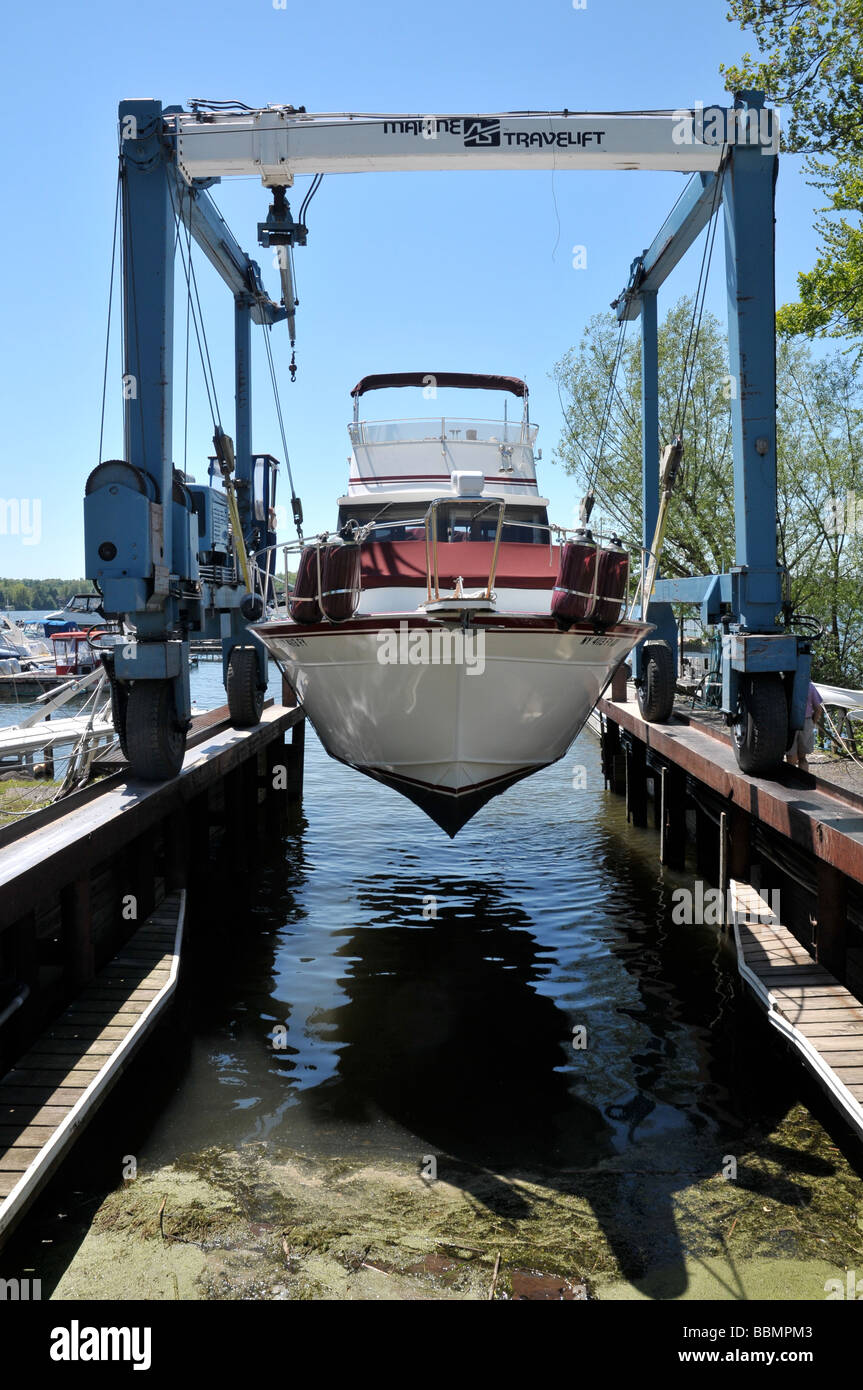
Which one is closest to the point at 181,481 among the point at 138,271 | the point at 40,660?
the point at 138,271

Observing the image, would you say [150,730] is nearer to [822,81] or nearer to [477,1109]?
[477,1109]

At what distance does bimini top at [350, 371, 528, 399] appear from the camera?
12344 millimetres

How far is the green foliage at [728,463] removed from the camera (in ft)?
64.4

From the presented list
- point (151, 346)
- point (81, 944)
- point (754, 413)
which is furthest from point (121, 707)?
point (754, 413)

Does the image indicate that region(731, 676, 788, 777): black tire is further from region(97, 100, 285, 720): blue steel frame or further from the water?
region(97, 100, 285, 720): blue steel frame

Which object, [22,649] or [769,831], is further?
[22,649]

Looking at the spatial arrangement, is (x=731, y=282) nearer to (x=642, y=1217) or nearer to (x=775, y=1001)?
(x=775, y=1001)

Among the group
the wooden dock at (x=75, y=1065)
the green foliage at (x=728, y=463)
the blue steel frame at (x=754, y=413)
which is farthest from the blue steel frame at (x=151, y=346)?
the green foliage at (x=728, y=463)

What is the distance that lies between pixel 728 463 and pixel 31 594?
17766cm

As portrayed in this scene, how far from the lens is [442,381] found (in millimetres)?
12438

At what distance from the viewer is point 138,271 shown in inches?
304

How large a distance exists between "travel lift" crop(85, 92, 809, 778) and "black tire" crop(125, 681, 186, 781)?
0.4 inches

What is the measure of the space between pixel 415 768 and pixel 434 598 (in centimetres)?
123

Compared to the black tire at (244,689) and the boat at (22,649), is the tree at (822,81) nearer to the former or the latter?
the black tire at (244,689)
